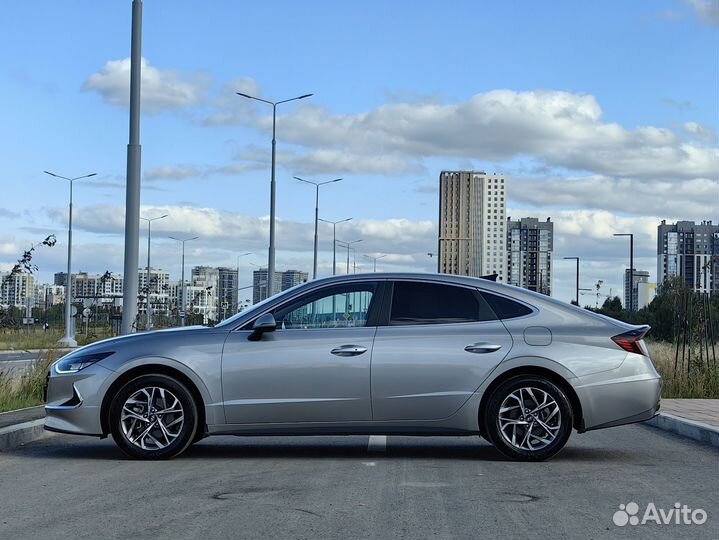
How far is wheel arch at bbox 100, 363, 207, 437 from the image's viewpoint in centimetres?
945

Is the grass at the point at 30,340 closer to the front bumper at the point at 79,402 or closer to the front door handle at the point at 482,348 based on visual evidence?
the front bumper at the point at 79,402

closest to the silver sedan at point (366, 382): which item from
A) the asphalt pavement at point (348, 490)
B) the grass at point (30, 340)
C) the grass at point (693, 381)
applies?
the asphalt pavement at point (348, 490)

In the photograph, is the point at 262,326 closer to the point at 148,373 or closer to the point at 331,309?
the point at 331,309

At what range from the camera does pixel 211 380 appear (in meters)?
9.39

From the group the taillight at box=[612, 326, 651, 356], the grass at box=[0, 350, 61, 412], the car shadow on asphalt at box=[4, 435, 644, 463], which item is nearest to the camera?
the taillight at box=[612, 326, 651, 356]

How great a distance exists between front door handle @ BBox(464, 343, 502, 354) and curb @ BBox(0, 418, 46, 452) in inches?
181

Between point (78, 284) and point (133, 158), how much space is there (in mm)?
184132

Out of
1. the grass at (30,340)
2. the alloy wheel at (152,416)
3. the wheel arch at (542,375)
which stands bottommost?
the grass at (30,340)

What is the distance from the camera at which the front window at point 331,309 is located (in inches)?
378

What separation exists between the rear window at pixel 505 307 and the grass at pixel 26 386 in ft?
23.8

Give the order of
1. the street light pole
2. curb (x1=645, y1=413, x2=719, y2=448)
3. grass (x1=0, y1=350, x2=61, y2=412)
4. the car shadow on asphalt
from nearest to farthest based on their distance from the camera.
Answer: the car shadow on asphalt < curb (x1=645, y1=413, x2=719, y2=448) < grass (x1=0, y1=350, x2=61, y2=412) < the street light pole

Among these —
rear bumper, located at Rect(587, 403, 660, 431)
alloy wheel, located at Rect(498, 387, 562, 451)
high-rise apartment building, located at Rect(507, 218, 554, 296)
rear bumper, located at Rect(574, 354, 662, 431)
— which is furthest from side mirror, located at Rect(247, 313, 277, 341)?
high-rise apartment building, located at Rect(507, 218, 554, 296)

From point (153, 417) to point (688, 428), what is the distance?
606 cm

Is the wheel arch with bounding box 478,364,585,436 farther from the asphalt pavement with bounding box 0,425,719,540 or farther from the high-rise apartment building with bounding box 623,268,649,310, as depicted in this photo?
the high-rise apartment building with bounding box 623,268,649,310
